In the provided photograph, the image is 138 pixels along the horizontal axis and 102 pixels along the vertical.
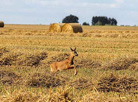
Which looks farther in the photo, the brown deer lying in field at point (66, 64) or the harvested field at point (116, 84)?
the brown deer lying in field at point (66, 64)

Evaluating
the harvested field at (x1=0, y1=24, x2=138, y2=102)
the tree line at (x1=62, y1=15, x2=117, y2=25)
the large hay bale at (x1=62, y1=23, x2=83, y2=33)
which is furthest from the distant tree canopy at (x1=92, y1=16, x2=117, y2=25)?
the harvested field at (x1=0, y1=24, x2=138, y2=102)

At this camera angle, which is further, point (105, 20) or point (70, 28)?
point (105, 20)

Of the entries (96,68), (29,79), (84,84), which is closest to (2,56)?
(96,68)

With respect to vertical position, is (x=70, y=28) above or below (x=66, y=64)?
above

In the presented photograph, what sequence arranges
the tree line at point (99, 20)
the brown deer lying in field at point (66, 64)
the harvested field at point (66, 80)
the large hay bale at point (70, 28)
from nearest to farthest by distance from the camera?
1. the harvested field at point (66, 80)
2. the brown deer lying in field at point (66, 64)
3. the large hay bale at point (70, 28)
4. the tree line at point (99, 20)

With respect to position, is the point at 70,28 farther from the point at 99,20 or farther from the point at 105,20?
the point at 105,20

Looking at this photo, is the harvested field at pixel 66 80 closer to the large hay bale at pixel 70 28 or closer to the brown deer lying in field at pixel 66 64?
the brown deer lying in field at pixel 66 64

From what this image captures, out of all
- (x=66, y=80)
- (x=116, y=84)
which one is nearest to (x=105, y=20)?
(x=66, y=80)

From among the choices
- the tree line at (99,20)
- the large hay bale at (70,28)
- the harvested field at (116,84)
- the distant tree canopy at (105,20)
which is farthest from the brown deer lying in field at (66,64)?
the distant tree canopy at (105,20)

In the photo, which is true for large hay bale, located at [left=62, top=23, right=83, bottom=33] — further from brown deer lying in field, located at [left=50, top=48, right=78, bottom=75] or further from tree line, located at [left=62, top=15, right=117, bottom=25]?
tree line, located at [left=62, top=15, right=117, bottom=25]

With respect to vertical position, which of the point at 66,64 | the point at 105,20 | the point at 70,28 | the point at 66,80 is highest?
the point at 70,28

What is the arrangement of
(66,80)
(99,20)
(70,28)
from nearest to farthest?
(66,80) → (70,28) → (99,20)

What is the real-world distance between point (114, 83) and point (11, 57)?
21.9 ft

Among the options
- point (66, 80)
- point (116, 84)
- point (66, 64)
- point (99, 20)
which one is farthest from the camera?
point (99, 20)
